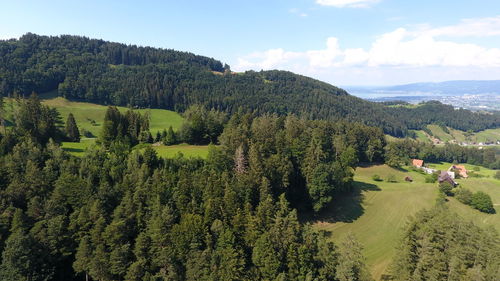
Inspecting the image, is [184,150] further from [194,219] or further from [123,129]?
[194,219]

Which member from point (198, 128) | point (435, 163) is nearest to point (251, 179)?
point (198, 128)

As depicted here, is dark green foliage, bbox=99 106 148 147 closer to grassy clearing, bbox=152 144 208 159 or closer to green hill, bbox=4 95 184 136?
grassy clearing, bbox=152 144 208 159

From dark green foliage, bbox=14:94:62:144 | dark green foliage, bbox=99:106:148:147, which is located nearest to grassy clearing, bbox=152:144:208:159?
dark green foliage, bbox=99:106:148:147

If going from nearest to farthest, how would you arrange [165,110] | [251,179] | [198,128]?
1. [251,179]
2. [198,128]
3. [165,110]

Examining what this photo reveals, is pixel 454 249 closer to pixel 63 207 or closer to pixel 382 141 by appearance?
pixel 63 207

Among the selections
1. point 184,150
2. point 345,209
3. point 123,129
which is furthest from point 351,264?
point 123,129
